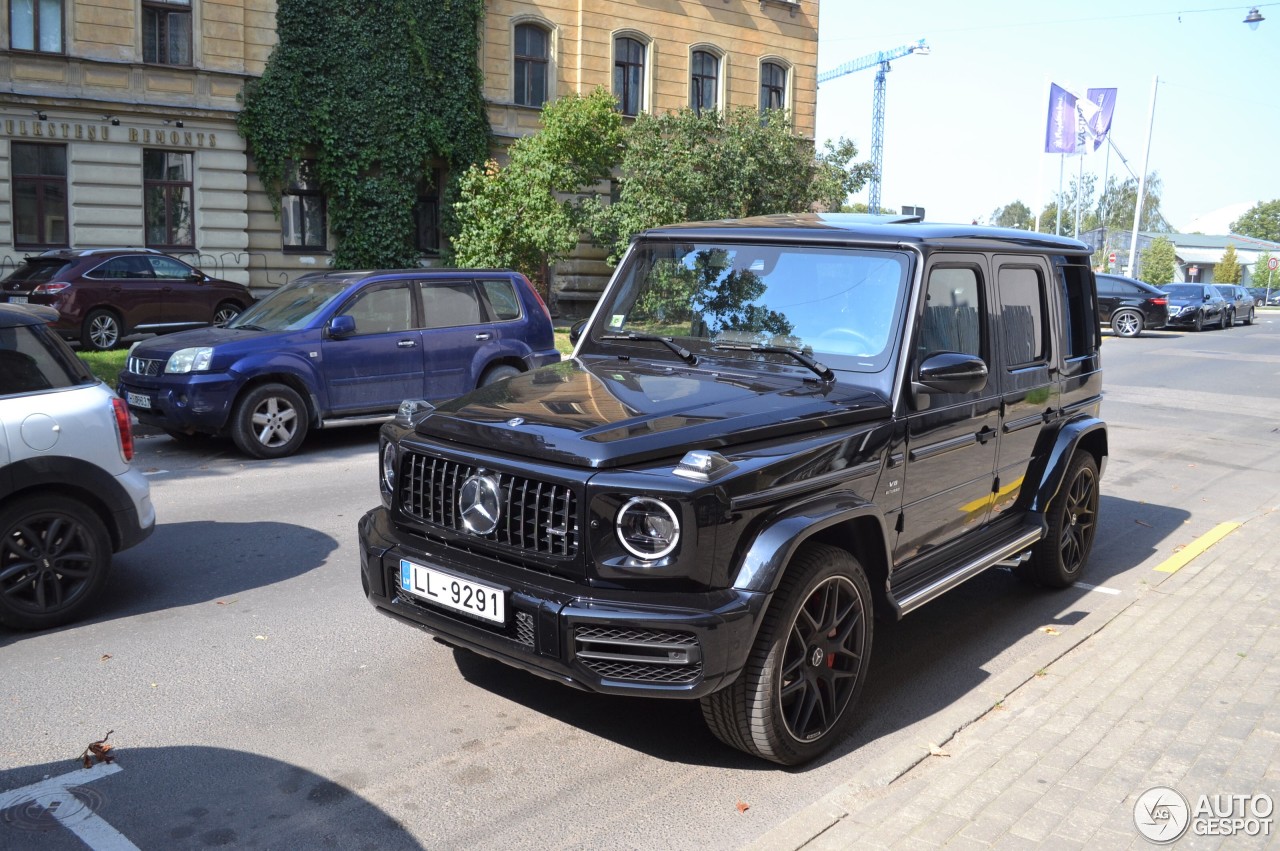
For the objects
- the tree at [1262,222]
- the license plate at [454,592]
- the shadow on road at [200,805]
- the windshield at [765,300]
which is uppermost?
the tree at [1262,222]

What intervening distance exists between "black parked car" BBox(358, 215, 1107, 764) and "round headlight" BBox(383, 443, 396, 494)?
0.4 inches

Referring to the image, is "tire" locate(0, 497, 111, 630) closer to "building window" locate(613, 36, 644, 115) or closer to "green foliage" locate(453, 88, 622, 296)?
"green foliage" locate(453, 88, 622, 296)

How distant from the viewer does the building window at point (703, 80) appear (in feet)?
113

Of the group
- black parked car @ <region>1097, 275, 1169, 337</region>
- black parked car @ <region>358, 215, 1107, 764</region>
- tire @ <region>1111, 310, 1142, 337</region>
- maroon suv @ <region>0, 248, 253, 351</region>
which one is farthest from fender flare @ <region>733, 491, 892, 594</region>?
tire @ <region>1111, 310, 1142, 337</region>

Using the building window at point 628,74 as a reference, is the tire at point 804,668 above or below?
below

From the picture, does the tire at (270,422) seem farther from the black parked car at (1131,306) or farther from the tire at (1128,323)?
the tire at (1128,323)

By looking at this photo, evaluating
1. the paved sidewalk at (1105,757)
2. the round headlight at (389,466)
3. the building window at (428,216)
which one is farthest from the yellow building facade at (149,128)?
the paved sidewalk at (1105,757)

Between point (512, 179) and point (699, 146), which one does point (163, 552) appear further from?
point (699, 146)

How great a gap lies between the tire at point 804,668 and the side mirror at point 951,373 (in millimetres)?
912

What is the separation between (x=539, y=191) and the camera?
26.1 m

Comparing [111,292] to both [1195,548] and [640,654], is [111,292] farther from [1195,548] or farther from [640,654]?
[640,654]

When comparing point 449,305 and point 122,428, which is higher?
point 449,305

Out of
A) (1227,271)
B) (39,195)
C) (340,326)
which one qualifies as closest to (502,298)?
(340,326)

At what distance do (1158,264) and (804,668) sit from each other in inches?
3038
